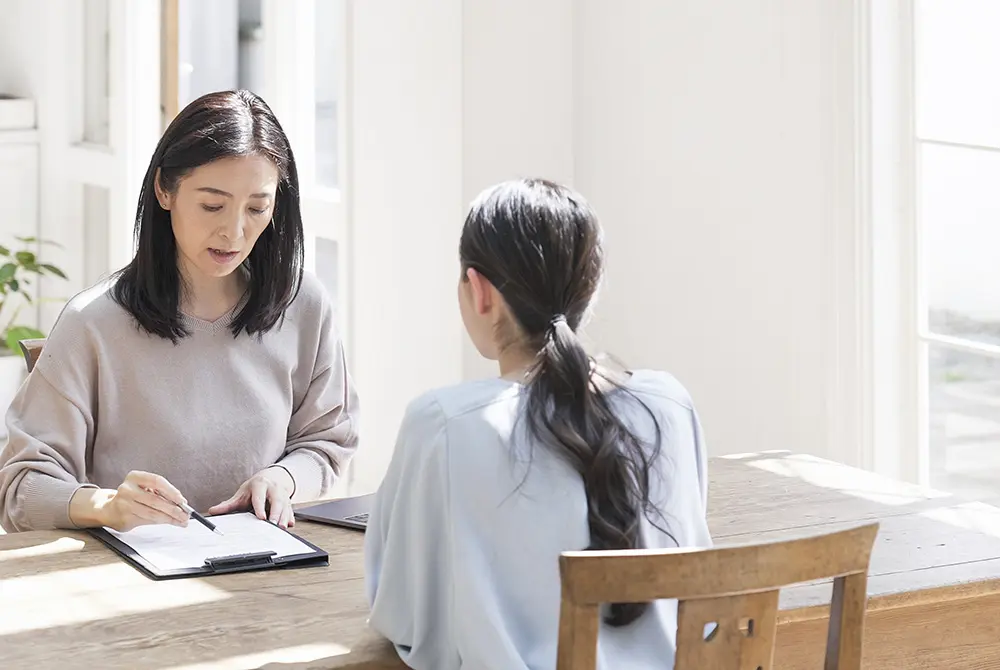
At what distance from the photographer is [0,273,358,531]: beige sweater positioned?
2250 millimetres

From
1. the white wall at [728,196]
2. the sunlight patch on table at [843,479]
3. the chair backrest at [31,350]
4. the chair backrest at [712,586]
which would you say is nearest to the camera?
the chair backrest at [712,586]

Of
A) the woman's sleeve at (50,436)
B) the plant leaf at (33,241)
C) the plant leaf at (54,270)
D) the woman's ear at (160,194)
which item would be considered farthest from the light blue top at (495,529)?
the plant leaf at (33,241)

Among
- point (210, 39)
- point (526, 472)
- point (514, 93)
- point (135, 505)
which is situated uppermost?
point (210, 39)

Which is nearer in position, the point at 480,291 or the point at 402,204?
the point at 480,291

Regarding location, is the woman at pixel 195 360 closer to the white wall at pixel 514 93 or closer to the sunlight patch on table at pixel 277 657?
the sunlight patch on table at pixel 277 657

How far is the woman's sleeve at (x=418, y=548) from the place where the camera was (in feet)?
5.23

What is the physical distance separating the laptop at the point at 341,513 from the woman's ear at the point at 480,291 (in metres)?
0.67

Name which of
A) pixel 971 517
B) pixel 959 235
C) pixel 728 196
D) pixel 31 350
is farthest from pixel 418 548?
pixel 728 196

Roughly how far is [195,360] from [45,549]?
441mm

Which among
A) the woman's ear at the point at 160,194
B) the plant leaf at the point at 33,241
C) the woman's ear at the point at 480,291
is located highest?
the woman's ear at the point at 160,194

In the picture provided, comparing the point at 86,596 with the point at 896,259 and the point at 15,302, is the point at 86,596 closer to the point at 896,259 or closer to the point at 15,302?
the point at 896,259

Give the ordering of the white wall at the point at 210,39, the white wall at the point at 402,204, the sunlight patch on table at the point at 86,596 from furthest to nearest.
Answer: the white wall at the point at 210,39
the white wall at the point at 402,204
the sunlight patch on table at the point at 86,596

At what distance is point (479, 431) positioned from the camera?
1.58 m

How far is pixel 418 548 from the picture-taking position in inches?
63.4
